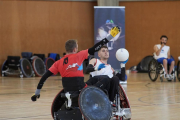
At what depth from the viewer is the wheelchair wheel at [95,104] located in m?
3.70

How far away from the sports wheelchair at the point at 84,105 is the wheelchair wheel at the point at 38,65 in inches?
313

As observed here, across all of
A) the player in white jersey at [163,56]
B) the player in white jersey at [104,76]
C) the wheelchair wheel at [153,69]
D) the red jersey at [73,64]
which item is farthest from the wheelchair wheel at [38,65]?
the red jersey at [73,64]

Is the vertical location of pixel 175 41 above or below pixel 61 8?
below

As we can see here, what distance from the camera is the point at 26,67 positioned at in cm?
1182

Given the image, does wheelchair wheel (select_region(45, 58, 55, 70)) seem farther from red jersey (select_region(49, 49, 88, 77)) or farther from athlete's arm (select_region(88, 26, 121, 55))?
athlete's arm (select_region(88, 26, 121, 55))

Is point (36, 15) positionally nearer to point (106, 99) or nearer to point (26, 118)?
point (26, 118)

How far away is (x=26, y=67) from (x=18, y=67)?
25 cm

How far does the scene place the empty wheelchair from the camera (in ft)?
38.3

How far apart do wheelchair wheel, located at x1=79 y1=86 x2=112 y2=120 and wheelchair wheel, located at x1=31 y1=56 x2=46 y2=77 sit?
8.34 metres

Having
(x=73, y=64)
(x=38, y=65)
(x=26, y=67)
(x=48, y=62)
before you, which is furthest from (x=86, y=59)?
(x=73, y=64)

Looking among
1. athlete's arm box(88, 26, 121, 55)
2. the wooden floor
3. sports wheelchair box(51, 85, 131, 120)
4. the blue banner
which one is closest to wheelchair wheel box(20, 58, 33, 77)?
the blue banner

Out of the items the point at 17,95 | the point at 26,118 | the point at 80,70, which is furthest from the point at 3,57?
the point at 80,70

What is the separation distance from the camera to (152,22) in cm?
1462

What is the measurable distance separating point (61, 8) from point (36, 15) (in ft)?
3.30
